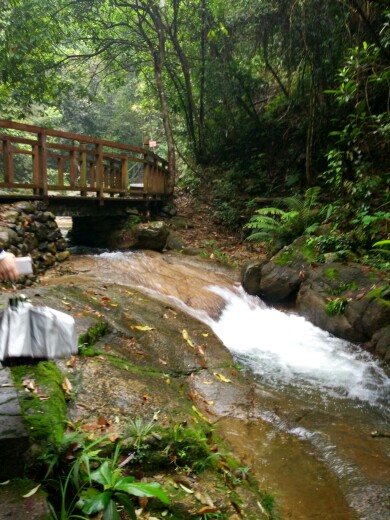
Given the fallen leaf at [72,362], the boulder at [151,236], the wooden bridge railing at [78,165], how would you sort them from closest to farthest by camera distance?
the fallen leaf at [72,362] → the wooden bridge railing at [78,165] → the boulder at [151,236]

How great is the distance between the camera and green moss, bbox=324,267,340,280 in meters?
6.96

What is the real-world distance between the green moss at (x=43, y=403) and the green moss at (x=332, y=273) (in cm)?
547

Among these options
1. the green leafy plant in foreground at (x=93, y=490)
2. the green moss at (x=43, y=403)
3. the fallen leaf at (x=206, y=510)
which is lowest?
the fallen leaf at (x=206, y=510)

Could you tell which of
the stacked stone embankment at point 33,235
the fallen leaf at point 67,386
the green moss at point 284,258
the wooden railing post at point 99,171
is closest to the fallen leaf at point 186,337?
the fallen leaf at point 67,386

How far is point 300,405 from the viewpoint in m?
4.28

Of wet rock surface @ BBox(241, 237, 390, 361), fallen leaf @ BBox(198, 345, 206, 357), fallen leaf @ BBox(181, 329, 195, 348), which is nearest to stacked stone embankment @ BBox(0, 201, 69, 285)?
fallen leaf @ BBox(181, 329, 195, 348)

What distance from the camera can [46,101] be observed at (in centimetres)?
1318

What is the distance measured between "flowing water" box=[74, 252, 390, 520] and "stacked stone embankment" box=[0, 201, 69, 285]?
42.3 inches

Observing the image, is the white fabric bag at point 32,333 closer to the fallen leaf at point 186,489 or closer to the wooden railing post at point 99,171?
the fallen leaf at point 186,489

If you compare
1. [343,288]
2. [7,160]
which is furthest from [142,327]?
[7,160]

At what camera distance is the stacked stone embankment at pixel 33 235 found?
21.2 feet

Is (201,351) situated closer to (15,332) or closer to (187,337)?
(187,337)

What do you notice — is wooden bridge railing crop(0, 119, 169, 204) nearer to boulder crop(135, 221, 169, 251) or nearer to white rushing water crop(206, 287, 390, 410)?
boulder crop(135, 221, 169, 251)

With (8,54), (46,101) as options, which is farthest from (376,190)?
(46,101)
